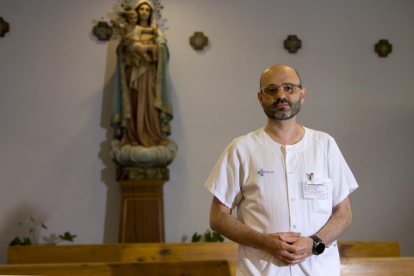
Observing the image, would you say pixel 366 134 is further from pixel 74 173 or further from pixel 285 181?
pixel 285 181

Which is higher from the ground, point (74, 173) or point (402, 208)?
point (74, 173)

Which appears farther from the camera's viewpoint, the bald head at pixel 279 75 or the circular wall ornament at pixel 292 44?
the circular wall ornament at pixel 292 44

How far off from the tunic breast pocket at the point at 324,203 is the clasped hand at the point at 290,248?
141 mm

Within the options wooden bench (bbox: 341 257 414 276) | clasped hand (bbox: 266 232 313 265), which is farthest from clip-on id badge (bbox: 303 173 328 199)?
wooden bench (bbox: 341 257 414 276)

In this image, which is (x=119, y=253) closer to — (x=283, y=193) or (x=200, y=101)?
(x=283, y=193)

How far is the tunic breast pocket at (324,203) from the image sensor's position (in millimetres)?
1703

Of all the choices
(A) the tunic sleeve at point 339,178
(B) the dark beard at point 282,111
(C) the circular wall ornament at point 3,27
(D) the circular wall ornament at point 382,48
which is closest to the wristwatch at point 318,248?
(A) the tunic sleeve at point 339,178

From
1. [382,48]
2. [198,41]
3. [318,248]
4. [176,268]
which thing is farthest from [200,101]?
[318,248]

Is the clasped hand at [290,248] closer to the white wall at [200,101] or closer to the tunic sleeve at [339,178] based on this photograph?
the tunic sleeve at [339,178]

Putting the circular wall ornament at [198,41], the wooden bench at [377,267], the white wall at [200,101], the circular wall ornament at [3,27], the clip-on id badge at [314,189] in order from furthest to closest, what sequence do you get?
the circular wall ornament at [198,41] < the circular wall ornament at [3,27] < the white wall at [200,101] < the wooden bench at [377,267] < the clip-on id badge at [314,189]

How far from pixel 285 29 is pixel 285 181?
3.70 meters

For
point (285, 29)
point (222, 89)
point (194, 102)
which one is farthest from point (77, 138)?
point (285, 29)

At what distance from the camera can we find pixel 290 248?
1.56m

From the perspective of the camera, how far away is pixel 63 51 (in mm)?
4805
